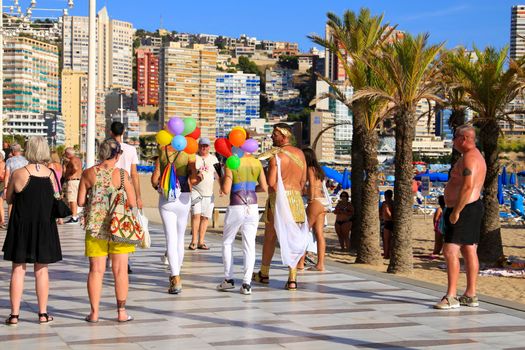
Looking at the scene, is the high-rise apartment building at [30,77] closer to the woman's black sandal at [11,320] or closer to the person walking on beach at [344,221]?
the person walking on beach at [344,221]

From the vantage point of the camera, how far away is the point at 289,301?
8945 mm

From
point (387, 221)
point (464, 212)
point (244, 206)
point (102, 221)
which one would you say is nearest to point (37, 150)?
point (102, 221)

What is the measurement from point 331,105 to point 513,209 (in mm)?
170379

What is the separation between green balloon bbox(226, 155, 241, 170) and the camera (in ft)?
30.2

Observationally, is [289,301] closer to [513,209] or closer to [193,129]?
[193,129]

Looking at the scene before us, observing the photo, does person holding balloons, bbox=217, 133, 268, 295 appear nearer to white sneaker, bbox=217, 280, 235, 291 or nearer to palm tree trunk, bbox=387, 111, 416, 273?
white sneaker, bbox=217, 280, 235, 291

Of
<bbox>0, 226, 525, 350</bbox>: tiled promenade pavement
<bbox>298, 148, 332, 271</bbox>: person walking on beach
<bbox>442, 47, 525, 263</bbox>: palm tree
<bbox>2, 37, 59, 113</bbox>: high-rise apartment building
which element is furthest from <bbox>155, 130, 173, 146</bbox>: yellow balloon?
<bbox>2, 37, 59, 113</bbox>: high-rise apartment building

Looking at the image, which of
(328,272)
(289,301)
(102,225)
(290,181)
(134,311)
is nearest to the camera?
(102,225)

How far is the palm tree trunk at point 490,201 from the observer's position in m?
14.4

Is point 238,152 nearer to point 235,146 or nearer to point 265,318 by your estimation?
point 235,146

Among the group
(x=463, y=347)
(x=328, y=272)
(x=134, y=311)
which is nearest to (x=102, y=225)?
(x=134, y=311)

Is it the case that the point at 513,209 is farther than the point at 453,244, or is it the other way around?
the point at 513,209

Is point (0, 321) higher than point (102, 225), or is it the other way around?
point (102, 225)

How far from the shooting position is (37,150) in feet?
24.6
